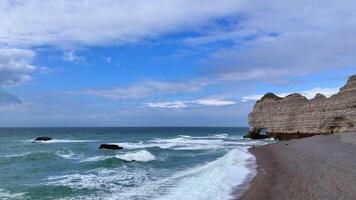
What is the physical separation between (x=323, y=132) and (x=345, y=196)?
38703 millimetres

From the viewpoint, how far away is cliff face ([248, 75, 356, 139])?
46094 mm

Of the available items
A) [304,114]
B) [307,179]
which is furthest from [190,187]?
[304,114]

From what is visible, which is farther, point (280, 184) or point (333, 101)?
point (333, 101)

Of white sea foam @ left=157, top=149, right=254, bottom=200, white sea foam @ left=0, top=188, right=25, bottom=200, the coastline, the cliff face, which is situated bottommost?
white sea foam @ left=0, top=188, right=25, bottom=200

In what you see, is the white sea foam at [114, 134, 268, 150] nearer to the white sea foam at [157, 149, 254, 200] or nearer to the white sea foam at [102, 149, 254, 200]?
the white sea foam at [157, 149, 254, 200]

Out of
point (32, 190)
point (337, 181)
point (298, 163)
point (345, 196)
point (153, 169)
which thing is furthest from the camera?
point (153, 169)

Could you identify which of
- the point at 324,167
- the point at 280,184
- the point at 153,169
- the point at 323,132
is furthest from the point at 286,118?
the point at 280,184

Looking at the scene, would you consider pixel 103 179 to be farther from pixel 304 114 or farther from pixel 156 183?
pixel 304 114


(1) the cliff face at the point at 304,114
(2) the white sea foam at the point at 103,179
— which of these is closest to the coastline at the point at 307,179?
(2) the white sea foam at the point at 103,179

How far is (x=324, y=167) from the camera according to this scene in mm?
19859

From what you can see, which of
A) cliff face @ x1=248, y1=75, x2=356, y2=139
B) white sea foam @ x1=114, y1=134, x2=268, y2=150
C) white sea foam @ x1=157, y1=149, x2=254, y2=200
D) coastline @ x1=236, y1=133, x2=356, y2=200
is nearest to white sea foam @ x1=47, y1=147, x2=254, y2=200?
white sea foam @ x1=157, y1=149, x2=254, y2=200

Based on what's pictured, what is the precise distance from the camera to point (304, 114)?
54.1m

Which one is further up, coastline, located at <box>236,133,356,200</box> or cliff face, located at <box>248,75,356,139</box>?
cliff face, located at <box>248,75,356,139</box>

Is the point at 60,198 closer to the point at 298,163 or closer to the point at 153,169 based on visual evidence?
the point at 153,169
